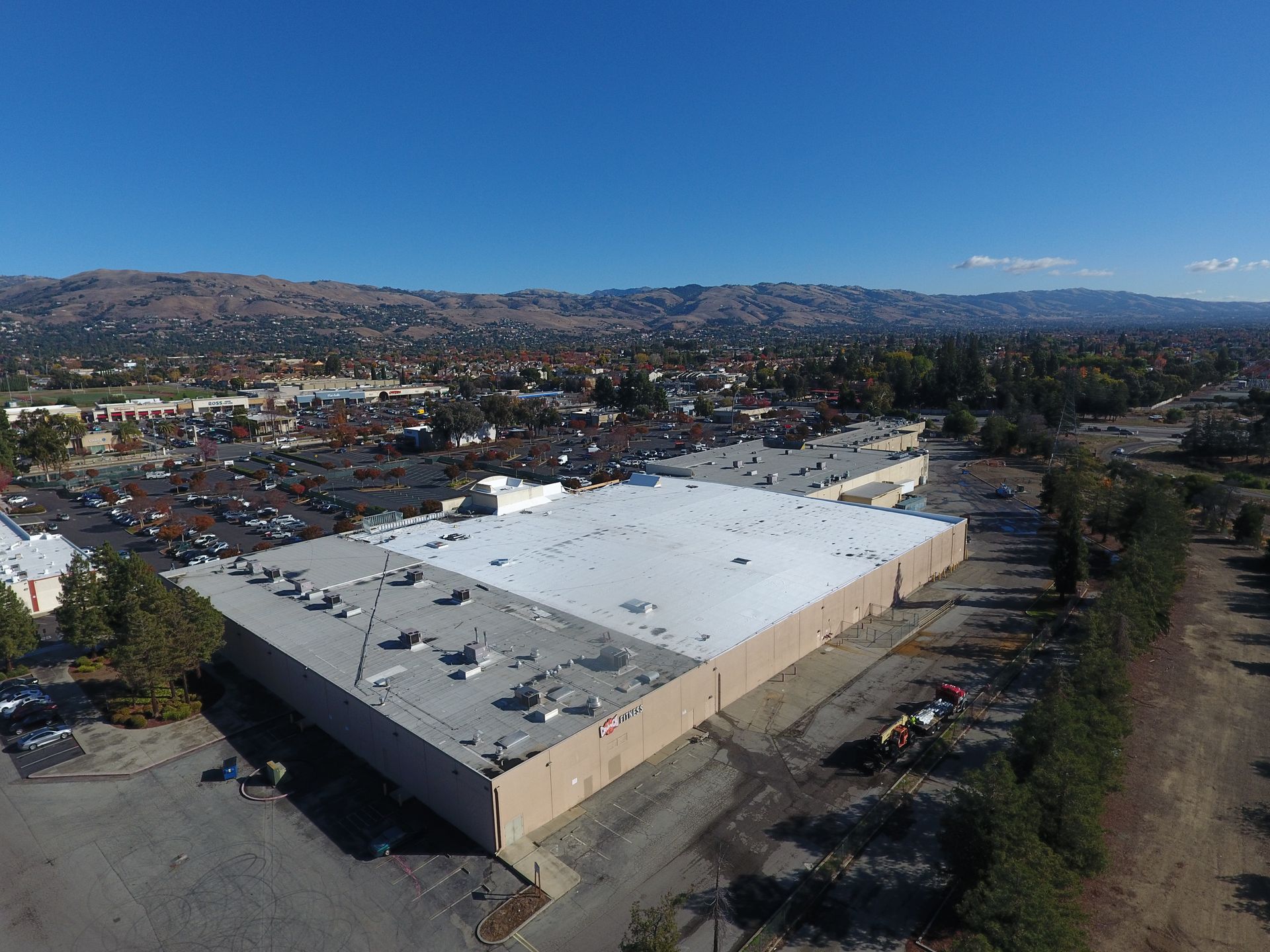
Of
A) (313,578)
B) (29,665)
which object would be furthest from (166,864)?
(29,665)

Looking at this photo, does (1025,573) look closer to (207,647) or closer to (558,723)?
(558,723)

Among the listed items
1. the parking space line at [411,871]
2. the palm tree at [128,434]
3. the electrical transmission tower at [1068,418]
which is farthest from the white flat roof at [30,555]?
the electrical transmission tower at [1068,418]

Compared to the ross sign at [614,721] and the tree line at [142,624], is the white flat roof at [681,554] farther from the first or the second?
the tree line at [142,624]

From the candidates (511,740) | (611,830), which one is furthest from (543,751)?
(611,830)

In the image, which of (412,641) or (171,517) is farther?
(171,517)

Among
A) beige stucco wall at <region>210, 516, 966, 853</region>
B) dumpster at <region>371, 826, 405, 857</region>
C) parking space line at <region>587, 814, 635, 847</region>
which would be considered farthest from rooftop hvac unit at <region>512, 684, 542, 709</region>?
dumpster at <region>371, 826, 405, 857</region>

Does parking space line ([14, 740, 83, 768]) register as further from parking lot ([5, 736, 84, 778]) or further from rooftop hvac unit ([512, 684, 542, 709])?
rooftop hvac unit ([512, 684, 542, 709])

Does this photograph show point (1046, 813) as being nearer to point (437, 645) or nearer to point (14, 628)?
point (437, 645)
